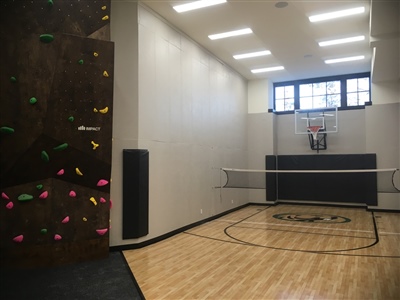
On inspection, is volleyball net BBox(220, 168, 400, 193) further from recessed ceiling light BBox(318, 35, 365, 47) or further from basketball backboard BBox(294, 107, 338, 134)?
recessed ceiling light BBox(318, 35, 365, 47)

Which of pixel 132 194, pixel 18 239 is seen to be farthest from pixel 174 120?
pixel 18 239

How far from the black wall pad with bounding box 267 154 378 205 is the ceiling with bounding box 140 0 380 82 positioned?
2944 millimetres

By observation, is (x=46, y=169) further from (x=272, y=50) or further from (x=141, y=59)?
(x=272, y=50)

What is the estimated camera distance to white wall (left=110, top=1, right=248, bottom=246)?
5.86 metres

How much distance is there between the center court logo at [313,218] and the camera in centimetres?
844

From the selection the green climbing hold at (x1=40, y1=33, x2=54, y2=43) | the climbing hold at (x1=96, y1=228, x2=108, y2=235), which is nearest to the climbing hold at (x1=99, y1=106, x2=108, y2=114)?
the green climbing hold at (x1=40, y1=33, x2=54, y2=43)

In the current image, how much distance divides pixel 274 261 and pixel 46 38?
462cm

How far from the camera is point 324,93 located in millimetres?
11445

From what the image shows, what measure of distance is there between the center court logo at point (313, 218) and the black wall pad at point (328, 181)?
1951 millimetres

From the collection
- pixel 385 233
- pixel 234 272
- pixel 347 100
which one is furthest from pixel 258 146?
pixel 234 272

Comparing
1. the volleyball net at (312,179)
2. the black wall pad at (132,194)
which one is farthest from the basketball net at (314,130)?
the black wall pad at (132,194)

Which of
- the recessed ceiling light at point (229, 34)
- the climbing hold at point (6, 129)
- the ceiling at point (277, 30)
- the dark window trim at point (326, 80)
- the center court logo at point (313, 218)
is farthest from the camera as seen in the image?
the dark window trim at point (326, 80)

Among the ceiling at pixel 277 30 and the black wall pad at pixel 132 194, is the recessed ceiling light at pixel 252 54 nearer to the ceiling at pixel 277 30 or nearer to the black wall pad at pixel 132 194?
the ceiling at pixel 277 30

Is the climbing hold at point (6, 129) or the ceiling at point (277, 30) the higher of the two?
the ceiling at point (277, 30)
